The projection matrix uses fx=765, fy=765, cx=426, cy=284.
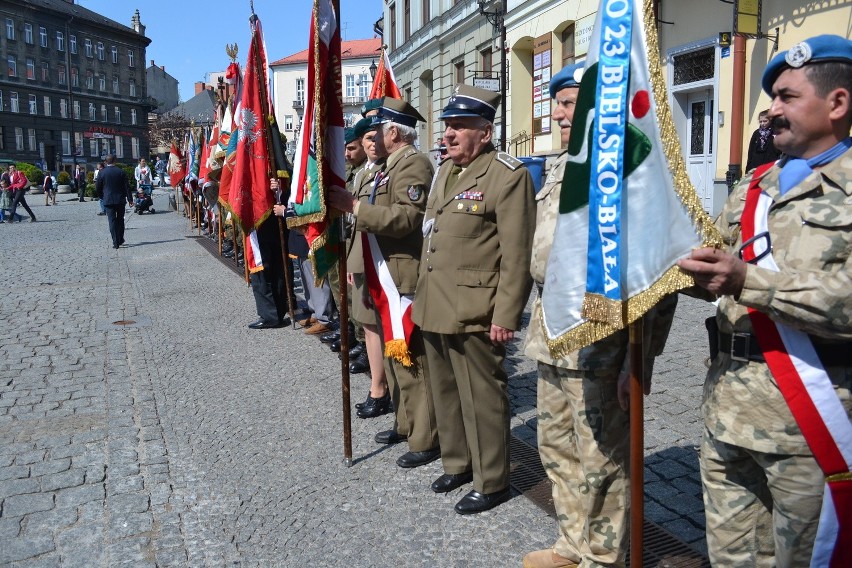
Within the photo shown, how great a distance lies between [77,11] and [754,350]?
87.9 m

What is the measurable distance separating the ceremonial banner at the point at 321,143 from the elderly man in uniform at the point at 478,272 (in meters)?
0.59

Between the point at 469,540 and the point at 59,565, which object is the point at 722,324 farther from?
the point at 59,565

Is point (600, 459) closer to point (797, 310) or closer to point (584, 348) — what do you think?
point (584, 348)

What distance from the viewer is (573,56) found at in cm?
1816

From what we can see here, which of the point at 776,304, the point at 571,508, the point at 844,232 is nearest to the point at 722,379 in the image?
the point at 776,304

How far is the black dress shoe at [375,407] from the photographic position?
5117mm

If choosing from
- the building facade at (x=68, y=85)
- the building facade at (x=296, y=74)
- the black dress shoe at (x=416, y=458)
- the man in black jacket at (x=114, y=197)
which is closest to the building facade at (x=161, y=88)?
the building facade at (x=68, y=85)

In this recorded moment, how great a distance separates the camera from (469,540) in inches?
133

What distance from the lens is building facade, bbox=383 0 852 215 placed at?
12.3 m

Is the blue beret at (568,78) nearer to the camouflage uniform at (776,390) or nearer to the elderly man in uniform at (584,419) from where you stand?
the elderly man in uniform at (584,419)

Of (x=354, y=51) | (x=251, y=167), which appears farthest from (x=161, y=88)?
(x=251, y=167)

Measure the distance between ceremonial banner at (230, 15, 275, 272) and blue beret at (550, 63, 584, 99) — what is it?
539 cm

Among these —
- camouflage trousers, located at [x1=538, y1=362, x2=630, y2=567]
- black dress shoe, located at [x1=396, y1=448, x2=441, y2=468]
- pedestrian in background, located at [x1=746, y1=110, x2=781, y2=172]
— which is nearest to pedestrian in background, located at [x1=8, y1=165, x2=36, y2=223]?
pedestrian in background, located at [x1=746, y1=110, x2=781, y2=172]

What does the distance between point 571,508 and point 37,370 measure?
5.12 metres
